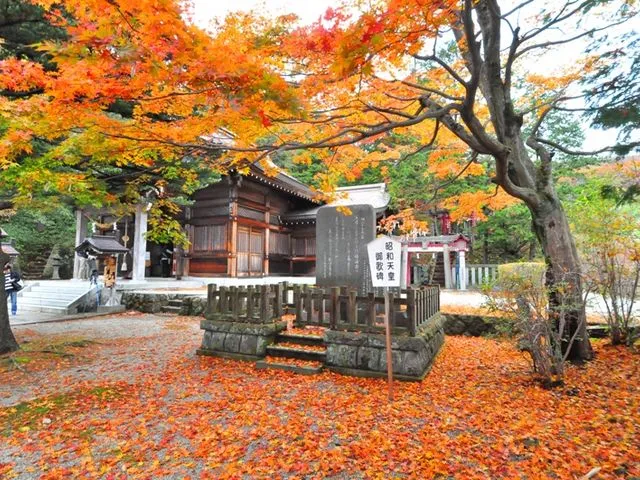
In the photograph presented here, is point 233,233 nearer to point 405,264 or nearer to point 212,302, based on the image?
point 212,302

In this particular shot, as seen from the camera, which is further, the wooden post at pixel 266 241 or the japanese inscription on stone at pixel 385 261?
the wooden post at pixel 266 241

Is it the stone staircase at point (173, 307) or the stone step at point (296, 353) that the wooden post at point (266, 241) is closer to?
the stone staircase at point (173, 307)

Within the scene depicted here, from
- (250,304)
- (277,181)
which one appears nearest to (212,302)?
(250,304)

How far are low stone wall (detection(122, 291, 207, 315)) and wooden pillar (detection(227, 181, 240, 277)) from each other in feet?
9.05

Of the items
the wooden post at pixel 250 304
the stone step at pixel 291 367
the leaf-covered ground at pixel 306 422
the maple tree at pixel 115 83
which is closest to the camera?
the leaf-covered ground at pixel 306 422

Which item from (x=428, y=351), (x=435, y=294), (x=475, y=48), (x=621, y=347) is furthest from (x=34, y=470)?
(x=621, y=347)

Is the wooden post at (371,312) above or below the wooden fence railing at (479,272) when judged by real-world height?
below

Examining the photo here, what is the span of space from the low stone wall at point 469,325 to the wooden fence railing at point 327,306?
2.32 metres

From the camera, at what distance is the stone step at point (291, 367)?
5488 mm

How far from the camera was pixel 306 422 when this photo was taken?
12.4ft

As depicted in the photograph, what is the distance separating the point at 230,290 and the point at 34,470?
3.83 m

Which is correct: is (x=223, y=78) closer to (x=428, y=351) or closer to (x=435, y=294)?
(x=428, y=351)

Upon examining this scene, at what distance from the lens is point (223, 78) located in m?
4.27

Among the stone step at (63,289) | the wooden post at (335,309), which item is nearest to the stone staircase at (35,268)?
the stone step at (63,289)
